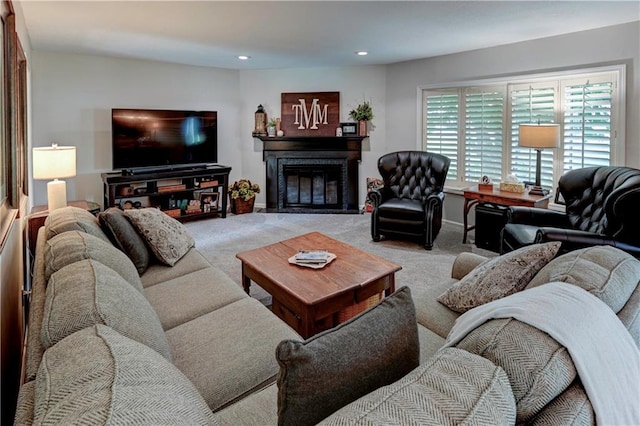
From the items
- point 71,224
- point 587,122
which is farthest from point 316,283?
point 587,122

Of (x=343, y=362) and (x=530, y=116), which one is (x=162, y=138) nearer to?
(x=530, y=116)

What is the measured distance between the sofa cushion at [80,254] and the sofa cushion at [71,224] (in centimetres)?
25

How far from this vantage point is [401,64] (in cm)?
610

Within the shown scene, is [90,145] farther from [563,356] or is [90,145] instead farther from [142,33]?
[563,356]

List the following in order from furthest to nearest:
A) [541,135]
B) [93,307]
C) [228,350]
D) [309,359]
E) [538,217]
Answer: [541,135] → [538,217] → [228,350] → [93,307] → [309,359]

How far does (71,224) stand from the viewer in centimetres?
219

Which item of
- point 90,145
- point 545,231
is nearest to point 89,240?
point 545,231

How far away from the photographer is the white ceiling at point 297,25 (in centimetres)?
328

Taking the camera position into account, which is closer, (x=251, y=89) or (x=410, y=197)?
(x=410, y=197)

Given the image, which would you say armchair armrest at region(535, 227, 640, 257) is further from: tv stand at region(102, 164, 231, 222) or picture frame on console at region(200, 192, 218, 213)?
picture frame on console at region(200, 192, 218, 213)

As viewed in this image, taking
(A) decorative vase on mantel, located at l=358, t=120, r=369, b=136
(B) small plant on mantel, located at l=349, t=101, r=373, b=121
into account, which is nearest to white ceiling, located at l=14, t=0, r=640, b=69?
(B) small plant on mantel, located at l=349, t=101, r=373, b=121

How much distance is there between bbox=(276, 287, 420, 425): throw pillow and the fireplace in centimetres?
555

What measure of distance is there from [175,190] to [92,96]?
5.40 ft

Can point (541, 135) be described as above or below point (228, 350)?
above
